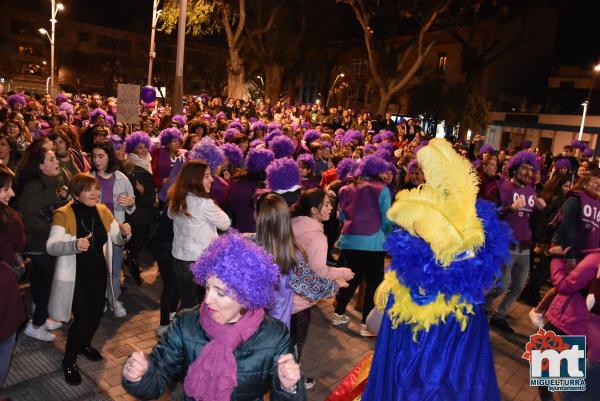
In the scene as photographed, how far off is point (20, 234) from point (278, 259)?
1.95 meters

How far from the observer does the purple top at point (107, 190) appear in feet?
17.8

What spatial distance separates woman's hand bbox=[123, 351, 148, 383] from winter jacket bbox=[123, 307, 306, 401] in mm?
143

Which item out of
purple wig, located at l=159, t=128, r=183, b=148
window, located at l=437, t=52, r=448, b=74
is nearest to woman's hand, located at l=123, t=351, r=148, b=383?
purple wig, located at l=159, t=128, r=183, b=148

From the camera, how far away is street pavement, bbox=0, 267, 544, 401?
13.7 ft

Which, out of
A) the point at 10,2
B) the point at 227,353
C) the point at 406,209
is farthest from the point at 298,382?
the point at 10,2

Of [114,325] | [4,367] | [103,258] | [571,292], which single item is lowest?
[114,325]

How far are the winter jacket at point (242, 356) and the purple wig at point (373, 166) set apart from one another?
371 centimetres

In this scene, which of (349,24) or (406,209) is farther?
(349,24)

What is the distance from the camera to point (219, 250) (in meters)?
2.24

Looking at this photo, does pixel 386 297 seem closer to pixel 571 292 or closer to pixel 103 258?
pixel 571 292

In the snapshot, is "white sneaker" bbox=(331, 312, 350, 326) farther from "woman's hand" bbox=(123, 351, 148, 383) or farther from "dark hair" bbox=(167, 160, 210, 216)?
"woman's hand" bbox=(123, 351, 148, 383)

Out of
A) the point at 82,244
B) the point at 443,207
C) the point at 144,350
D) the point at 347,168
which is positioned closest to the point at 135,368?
the point at 443,207

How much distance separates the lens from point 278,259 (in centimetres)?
360

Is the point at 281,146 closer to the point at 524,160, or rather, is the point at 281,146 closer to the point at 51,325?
the point at 524,160
